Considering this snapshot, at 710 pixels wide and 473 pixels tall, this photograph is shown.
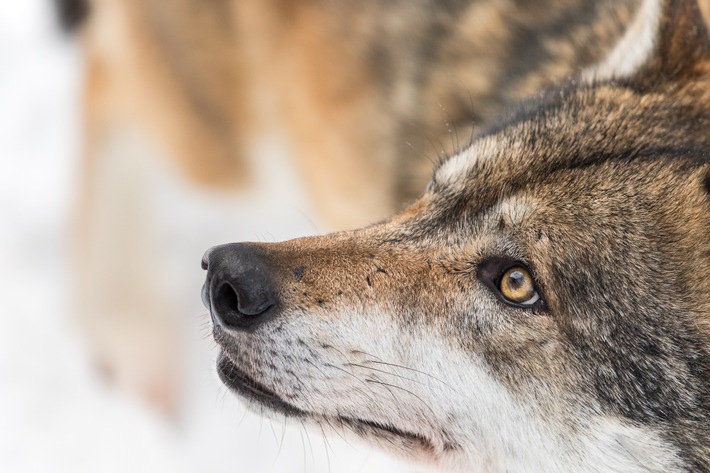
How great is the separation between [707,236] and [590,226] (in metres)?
0.26

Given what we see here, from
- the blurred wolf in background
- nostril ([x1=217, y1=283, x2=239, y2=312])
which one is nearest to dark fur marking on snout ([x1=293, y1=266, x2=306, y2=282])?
nostril ([x1=217, y1=283, x2=239, y2=312])

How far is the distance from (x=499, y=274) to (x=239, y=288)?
24.4 inches

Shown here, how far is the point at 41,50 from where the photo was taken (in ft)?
15.9

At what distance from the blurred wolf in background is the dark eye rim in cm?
99

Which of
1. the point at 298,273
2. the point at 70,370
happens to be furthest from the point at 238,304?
the point at 70,370

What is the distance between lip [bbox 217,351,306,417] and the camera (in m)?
1.94

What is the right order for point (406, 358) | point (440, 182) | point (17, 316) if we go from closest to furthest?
1. point (406, 358)
2. point (440, 182)
3. point (17, 316)

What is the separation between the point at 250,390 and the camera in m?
1.96

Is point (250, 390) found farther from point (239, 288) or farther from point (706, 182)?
point (706, 182)

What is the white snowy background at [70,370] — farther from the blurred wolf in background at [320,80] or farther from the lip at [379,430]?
the lip at [379,430]

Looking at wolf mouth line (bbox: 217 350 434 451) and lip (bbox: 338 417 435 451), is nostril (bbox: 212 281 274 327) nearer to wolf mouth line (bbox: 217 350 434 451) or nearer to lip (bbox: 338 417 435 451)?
wolf mouth line (bbox: 217 350 434 451)

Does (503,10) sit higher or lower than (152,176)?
higher

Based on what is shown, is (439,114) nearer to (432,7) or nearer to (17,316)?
(432,7)

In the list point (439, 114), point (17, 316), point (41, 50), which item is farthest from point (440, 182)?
point (41, 50)
